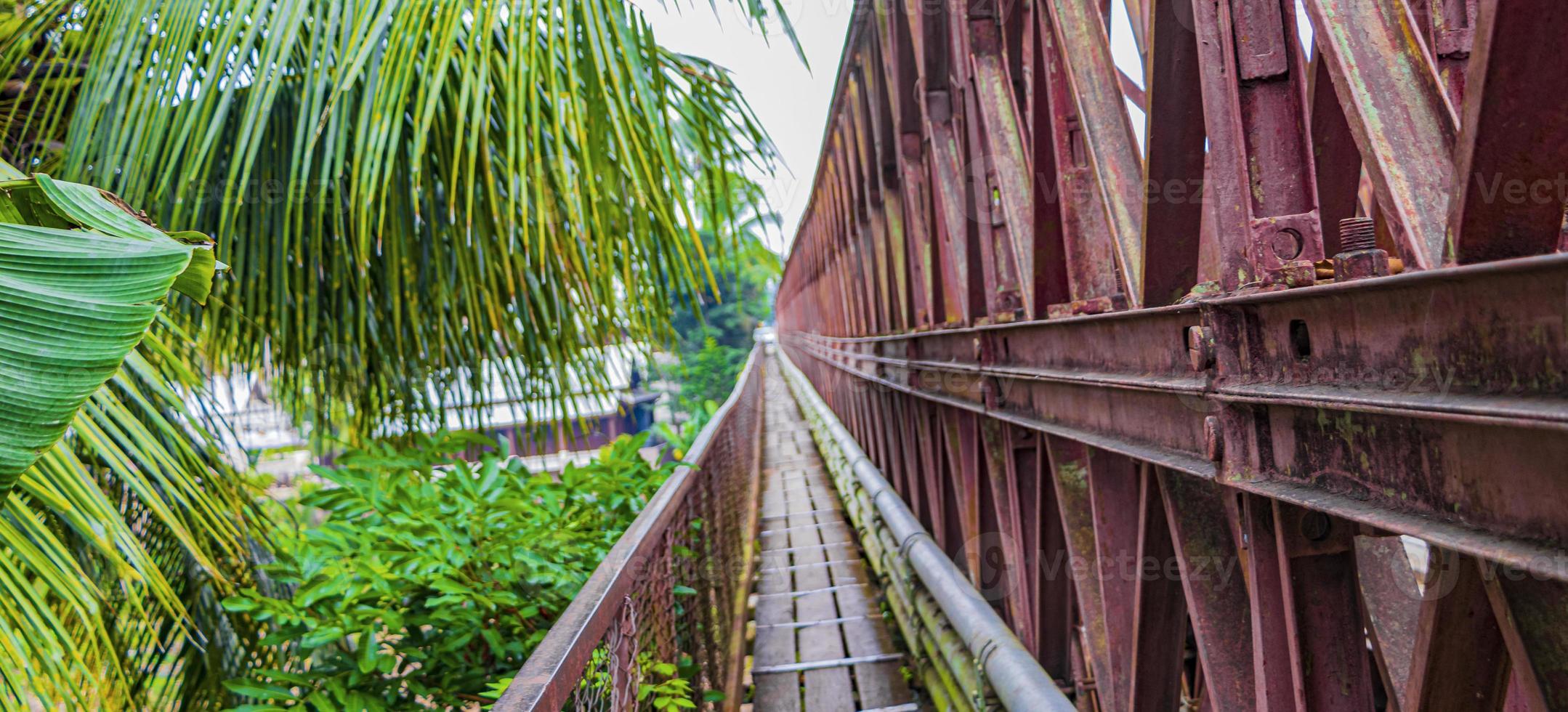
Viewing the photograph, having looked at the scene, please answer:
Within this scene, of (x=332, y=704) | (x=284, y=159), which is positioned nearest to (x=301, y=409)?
(x=284, y=159)

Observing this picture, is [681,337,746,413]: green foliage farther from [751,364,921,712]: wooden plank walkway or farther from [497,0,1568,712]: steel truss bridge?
[497,0,1568,712]: steel truss bridge

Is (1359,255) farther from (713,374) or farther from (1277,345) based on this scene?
(713,374)

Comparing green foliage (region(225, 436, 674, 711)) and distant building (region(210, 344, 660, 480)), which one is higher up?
distant building (region(210, 344, 660, 480))

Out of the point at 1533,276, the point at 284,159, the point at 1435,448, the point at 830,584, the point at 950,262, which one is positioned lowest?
the point at 830,584

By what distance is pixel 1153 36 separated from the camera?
151 cm

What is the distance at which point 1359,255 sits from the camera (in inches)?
43.0

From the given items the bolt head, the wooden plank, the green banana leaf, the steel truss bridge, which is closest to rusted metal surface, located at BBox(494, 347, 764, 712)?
the steel truss bridge

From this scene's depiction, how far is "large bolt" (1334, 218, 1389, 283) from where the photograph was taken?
3.56 ft

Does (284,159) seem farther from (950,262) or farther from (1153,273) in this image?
(1153,273)

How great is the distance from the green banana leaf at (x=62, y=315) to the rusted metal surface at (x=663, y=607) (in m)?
0.54

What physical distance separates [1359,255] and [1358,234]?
3 centimetres

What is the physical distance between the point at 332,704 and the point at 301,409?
1.91 meters

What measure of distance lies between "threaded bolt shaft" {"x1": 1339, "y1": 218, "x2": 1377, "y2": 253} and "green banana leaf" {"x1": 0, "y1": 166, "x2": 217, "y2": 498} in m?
1.18

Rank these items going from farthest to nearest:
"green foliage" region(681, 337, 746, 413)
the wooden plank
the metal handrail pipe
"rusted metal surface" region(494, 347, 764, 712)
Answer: "green foliage" region(681, 337, 746, 413)
the wooden plank
the metal handrail pipe
"rusted metal surface" region(494, 347, 764, 712)
